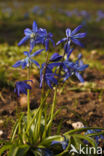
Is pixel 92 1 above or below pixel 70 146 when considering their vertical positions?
above

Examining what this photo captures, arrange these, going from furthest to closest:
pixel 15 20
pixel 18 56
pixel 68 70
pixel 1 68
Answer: pixel 15 20
pixel 18 56
pixel 1 68
pixel 68 70

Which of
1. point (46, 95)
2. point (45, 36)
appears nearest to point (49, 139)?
point (46, 95)

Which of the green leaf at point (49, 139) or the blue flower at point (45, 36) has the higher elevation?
the blue flower at point (45, 36)

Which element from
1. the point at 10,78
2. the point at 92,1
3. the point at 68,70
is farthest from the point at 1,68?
the point at 92,1

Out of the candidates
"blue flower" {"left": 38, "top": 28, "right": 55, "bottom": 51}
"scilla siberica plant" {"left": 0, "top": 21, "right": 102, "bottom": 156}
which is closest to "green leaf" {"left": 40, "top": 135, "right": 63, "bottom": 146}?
"scilla siberica plant" {"left": 0, "top": 21, "right": 102, "bottom": 156}

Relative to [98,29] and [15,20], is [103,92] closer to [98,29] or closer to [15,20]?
[98,29]

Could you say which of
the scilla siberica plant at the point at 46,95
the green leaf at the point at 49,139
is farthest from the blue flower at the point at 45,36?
the green leaf at the point at 49,139

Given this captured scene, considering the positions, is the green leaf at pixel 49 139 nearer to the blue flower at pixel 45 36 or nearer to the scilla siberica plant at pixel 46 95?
the scilla siberica plant at pixel 46 95

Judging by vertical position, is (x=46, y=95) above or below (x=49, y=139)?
above

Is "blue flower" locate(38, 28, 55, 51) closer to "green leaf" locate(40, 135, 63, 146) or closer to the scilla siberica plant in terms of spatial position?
the scilla siberica plant

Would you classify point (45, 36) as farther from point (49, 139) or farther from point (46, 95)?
point (49, 139)

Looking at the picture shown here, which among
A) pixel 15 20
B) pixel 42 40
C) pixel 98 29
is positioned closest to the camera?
pixel 42 40
